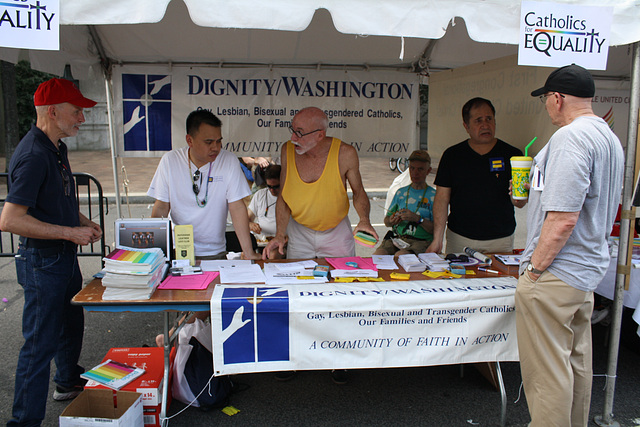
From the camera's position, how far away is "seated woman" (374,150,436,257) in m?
4.25

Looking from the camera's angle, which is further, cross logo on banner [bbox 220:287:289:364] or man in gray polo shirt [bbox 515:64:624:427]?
cross logo on banner [bbox 220:287:289:364]

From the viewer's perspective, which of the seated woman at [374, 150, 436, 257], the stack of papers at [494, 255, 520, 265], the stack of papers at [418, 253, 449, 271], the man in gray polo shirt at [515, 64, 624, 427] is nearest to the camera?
the man in gray polo shirt at [515, 64, 624, 427]

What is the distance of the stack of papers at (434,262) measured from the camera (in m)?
2.96

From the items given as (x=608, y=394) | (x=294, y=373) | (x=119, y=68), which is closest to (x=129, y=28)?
(x=119, y=68)

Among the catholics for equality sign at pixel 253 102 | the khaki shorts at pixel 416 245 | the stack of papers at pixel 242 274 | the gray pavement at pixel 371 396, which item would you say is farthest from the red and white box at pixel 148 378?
the catholics for equality sign at pixel 253 102

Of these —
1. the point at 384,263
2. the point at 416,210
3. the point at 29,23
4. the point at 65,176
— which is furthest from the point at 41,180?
the point at 416,210

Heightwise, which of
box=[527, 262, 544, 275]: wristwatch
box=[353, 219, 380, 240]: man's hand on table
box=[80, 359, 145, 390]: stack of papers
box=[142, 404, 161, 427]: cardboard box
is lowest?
box=[142, 404, 161, 427]: cardboard box

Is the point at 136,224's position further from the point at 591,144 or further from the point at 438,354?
the point at 591,144

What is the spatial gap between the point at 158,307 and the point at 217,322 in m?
0.31

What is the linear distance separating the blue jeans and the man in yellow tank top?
1.23 metres

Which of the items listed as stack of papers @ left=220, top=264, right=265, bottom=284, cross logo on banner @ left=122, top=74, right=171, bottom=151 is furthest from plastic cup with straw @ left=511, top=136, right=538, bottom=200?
cross logo on banner @ left=122, top=74, right=171, bottom=151

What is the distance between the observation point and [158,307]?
7.82ft

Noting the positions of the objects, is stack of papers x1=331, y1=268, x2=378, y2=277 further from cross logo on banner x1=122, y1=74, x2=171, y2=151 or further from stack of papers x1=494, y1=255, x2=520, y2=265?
cross logo on banner x1=122, y1=74, x2=171, y2=151

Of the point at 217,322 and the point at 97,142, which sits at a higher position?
the point at 97,142
